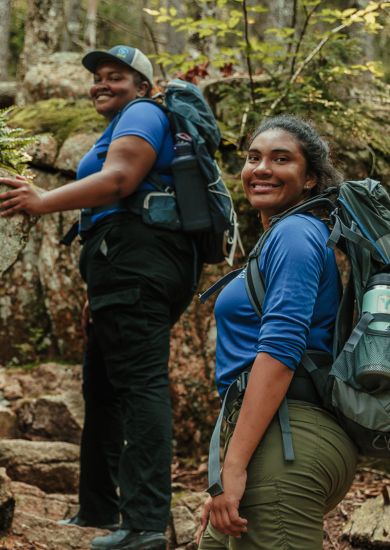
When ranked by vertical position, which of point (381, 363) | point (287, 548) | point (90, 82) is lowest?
point (287, 548)

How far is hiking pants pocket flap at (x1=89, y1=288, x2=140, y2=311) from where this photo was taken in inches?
163

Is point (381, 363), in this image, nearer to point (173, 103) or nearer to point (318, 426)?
point (318, 426)

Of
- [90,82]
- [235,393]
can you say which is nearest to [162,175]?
[235,393]

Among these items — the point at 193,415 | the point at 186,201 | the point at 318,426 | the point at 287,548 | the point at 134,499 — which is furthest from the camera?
the point at 193,415

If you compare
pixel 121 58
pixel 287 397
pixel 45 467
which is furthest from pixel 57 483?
pixel 287 397

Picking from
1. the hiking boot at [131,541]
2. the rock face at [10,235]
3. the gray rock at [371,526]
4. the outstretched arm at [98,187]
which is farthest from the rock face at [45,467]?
the outstretched arm at [98,187]

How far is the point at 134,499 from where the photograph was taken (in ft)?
13.0

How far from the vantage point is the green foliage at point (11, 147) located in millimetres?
3918

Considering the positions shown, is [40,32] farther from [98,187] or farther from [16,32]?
[16,32]

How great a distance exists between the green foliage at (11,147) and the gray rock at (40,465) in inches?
96.3

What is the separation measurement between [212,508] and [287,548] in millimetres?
273

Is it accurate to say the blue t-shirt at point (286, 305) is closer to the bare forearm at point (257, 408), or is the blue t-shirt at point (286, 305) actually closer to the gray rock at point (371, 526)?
the bare forearm at point (257, 408)

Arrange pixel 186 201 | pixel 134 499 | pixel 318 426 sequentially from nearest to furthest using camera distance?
pixel 318 426
pixel 134 499
pixel 186 201

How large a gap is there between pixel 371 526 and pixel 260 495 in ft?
8.27
